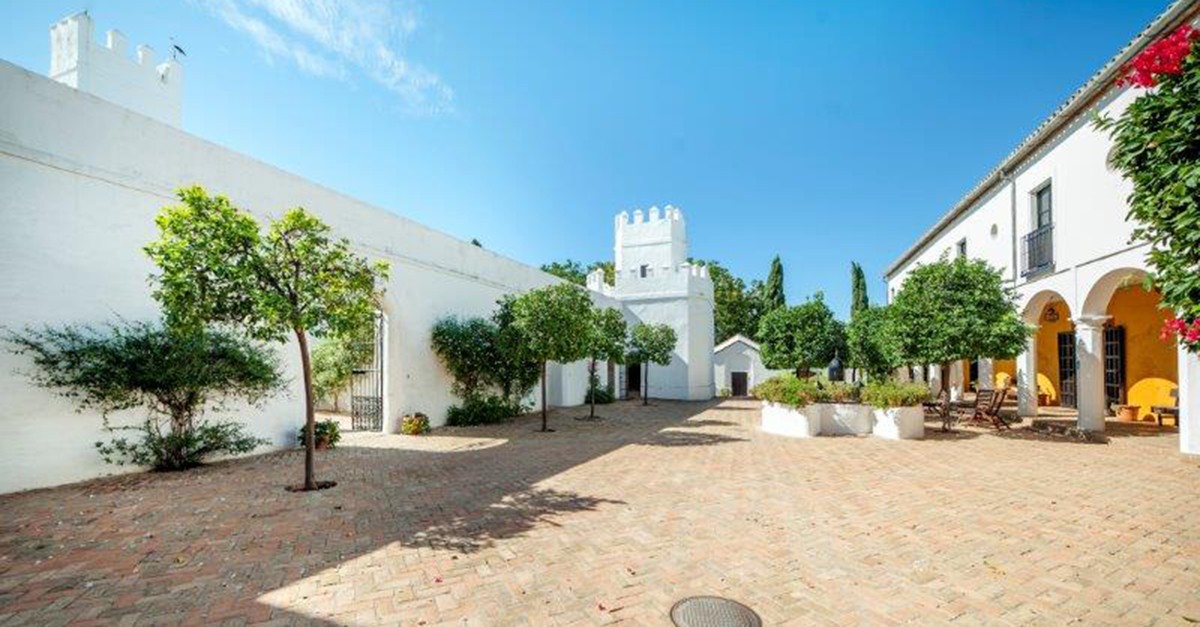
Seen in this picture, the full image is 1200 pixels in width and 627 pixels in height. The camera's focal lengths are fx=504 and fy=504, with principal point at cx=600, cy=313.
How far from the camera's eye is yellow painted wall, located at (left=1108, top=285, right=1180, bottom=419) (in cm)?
1404

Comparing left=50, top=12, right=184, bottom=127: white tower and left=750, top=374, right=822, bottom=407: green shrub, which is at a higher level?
left=50, top=12, right=184, bottom=127: white tower

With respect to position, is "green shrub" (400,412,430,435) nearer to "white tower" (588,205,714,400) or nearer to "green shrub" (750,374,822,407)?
"green shrub" (750,374,822,407)

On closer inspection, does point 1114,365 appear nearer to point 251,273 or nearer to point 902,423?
point 902,423

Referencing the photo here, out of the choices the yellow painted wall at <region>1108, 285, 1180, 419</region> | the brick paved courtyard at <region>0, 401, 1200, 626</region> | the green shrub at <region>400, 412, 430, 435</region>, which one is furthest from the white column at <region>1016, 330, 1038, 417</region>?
the green shrub at <region>400, 412, 430, 435</region>

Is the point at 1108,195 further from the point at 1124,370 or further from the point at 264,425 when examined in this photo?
the point at 264,425

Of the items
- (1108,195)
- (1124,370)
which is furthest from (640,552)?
(1124,370)

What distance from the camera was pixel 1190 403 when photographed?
365 inches

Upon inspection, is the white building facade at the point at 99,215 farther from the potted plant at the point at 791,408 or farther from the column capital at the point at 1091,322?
the column capital at the point at 1091,322

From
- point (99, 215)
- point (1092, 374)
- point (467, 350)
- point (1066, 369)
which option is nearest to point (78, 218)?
point (99, 215)

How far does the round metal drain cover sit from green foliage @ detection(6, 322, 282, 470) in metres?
6.88

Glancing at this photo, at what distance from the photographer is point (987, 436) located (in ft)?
39.2

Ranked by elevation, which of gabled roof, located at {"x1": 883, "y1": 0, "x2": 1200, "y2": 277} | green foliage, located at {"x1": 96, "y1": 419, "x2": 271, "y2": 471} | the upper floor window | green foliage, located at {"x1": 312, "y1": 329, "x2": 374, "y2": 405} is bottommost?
green foliage, located at {"x1": 96, "y1": 419, "x2": 271, "y2": 471}

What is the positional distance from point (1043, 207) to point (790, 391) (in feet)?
30.3

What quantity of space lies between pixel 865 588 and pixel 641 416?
14.2 metres
